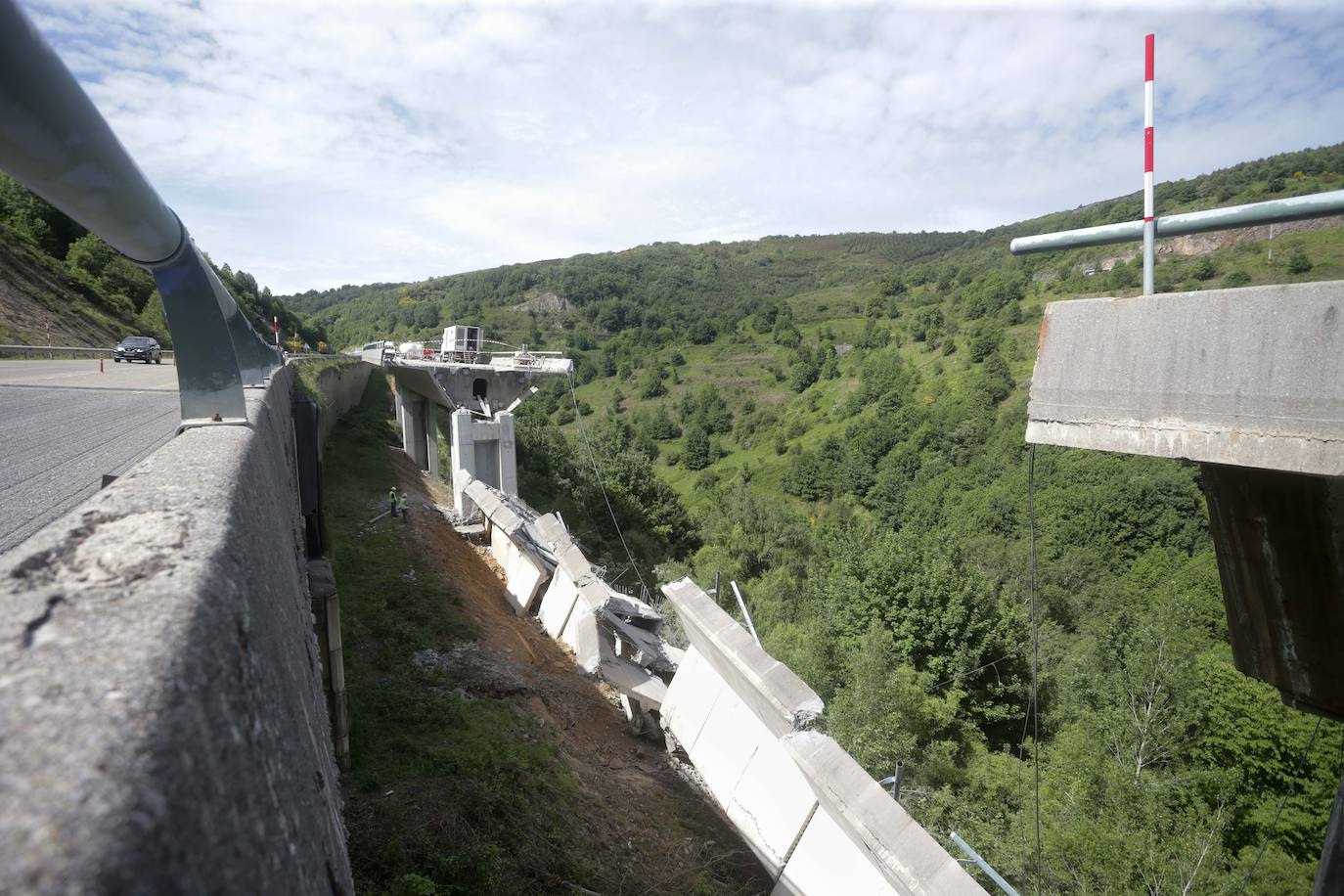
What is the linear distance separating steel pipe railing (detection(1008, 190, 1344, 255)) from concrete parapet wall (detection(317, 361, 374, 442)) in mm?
19215

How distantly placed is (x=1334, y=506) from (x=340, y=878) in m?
4.98

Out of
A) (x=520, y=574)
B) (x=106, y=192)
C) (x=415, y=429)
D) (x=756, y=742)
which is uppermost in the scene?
(x=106, y=192)

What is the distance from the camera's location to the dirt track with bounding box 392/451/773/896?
859cm

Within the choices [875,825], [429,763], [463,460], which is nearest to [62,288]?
[463,460]

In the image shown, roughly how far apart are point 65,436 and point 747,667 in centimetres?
781

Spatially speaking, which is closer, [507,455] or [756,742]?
[756,742]

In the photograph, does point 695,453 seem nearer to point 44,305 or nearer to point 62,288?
point 62,288

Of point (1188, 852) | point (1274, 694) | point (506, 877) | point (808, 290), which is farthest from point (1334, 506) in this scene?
point (808, 290)

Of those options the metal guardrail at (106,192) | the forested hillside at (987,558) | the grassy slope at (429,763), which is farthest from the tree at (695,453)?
the metal guardrail at (106,192)

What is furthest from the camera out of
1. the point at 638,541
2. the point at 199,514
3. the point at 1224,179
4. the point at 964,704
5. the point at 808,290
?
the point at 808,290

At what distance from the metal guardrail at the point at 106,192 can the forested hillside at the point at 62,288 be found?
22.7m

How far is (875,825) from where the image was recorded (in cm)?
679

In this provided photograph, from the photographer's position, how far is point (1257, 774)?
52.7ft

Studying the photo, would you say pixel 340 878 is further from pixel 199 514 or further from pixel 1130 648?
pixel 1130 648
